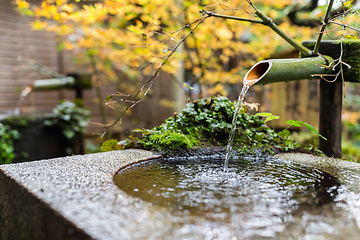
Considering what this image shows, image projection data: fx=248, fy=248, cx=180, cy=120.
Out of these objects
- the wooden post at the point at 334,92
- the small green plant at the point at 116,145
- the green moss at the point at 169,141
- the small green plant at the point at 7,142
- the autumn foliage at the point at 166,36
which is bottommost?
the small green plant at the point at 7,142

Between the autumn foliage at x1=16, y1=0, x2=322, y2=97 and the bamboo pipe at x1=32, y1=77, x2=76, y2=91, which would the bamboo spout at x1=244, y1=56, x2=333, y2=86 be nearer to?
the autumn foliage at x1=16, y1=0, x2=322, y2=97

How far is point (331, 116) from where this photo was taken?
2.54 meters

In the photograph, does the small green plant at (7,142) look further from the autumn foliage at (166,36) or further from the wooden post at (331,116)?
the wooden post at (331,116)

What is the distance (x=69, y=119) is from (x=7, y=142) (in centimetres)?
111

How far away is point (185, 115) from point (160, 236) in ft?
7.02

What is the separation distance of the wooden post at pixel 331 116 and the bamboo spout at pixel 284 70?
24cm

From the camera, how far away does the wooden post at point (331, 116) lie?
2518mm

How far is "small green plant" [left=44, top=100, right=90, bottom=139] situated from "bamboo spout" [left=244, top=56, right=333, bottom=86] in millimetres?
3861

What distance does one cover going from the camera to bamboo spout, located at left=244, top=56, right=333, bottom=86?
2029 millimetres

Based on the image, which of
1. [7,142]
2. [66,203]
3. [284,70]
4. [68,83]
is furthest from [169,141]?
[68,83]

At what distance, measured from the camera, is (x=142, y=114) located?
25.8ft

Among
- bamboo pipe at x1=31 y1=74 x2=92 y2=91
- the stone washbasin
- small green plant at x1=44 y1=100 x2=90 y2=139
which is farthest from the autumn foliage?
the stone washbasin

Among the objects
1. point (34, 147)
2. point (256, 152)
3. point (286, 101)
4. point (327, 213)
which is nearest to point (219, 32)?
point (286, 101)

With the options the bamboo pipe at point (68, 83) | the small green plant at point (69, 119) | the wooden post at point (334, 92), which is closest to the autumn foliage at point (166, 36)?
the bamboo pipe at point (68, 83)
